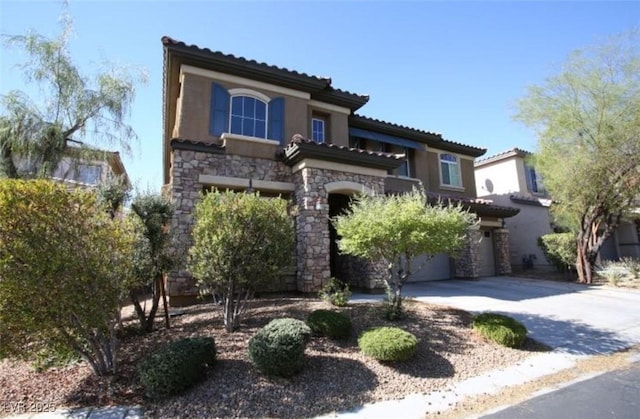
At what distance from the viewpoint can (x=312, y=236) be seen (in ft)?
34.8

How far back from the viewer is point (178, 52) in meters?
10.7

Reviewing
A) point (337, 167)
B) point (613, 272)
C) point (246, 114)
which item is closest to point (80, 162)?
point (246, 114)

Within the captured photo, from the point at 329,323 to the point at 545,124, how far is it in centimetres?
1501

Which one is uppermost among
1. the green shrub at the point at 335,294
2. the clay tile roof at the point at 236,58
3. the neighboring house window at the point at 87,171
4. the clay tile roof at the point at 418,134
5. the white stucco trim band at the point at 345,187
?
the clay tile roof at the point at 236,58

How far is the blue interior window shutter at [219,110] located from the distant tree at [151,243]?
4.91 m

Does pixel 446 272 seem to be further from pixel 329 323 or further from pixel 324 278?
pixel 329 323

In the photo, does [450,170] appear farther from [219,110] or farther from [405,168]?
[219,110]

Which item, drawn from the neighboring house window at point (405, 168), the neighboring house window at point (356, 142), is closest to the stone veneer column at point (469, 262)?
the neighboring house window at point (405, 168)

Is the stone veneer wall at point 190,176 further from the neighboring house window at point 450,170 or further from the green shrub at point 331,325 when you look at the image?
the neighboring house window at point 450,170

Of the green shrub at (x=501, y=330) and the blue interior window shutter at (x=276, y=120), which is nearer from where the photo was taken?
the green shrub at (x=501, y=330)

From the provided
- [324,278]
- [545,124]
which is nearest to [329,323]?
[324,278]

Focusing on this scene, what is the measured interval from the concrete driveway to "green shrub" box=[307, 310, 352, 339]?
12.7ft

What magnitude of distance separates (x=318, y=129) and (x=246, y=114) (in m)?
3.46

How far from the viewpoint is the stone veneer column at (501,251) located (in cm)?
1731
